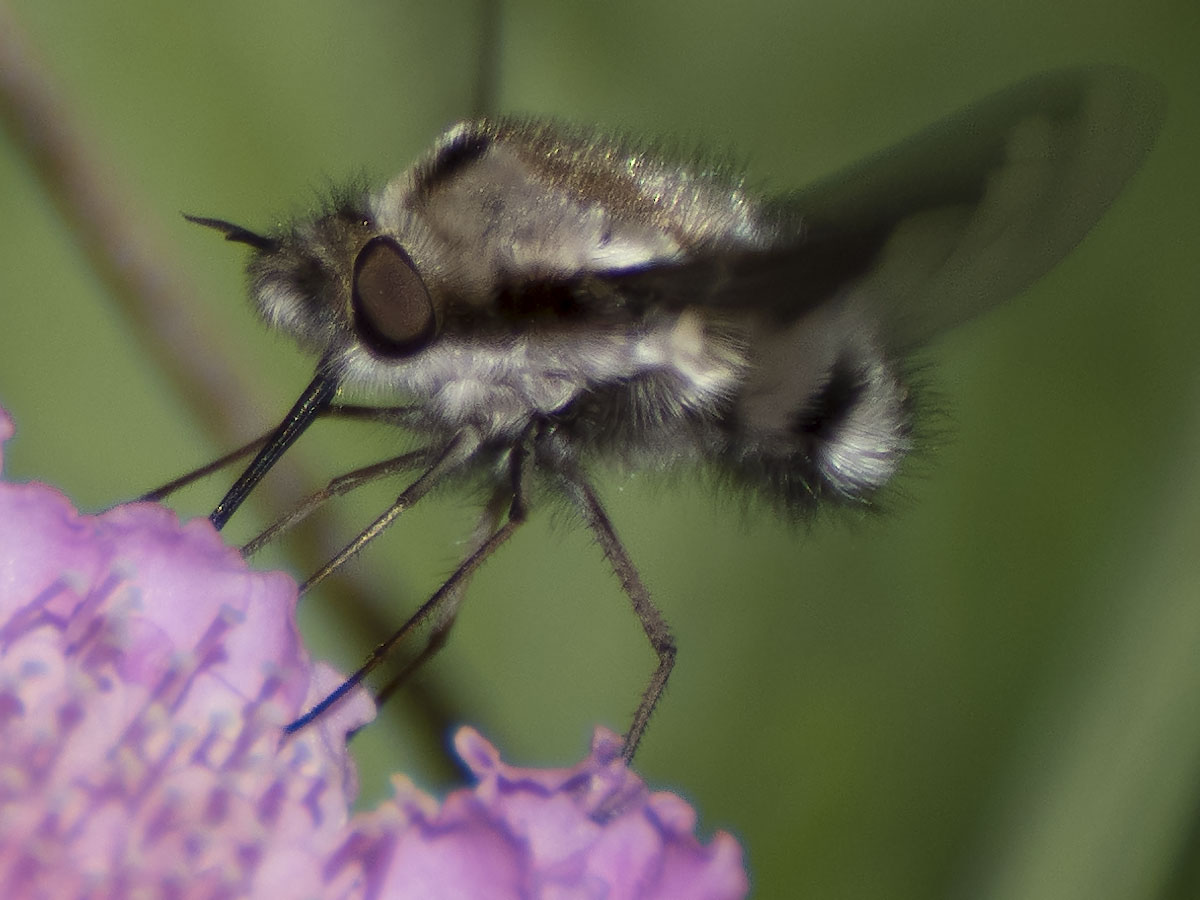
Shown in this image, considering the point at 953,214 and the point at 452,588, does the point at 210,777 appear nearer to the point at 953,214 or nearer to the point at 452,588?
the point at 452,588

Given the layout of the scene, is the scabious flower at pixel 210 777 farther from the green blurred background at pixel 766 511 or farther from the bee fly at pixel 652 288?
the green blurred background at pixel 766 511

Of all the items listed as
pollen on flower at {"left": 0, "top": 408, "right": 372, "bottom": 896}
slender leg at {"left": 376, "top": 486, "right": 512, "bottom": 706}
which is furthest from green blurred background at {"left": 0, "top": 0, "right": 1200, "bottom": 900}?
pollen on flower at {"left": 0, "top": 408, "right": 372, "bottom": 896}

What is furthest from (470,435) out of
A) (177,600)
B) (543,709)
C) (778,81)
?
(778,81)

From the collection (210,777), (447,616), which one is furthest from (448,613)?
(210,777)

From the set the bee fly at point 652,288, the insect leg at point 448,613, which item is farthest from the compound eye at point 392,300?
the insect leg at point 448,613

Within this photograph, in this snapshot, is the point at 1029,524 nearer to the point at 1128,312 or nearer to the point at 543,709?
the point at 1128,312

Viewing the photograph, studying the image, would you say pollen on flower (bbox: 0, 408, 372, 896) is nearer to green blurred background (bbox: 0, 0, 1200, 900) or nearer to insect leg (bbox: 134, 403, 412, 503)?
insect leg (bbox: 134, 403, 412, 503)
